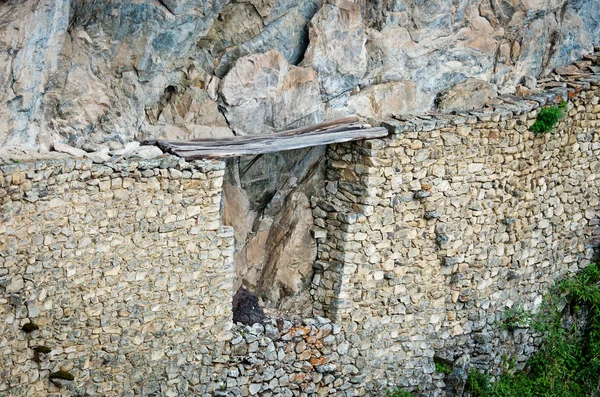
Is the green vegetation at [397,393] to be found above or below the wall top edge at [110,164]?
below

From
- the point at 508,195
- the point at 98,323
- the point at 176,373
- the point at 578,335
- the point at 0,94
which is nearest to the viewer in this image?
the point at 0,94

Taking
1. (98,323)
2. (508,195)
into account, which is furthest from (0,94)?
(508,195)

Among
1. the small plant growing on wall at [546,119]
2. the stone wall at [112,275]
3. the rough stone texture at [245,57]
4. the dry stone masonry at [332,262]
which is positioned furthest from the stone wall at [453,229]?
the stone wall at [112,275]

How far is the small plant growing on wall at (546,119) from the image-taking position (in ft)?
40.9

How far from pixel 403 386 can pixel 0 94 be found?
594cm

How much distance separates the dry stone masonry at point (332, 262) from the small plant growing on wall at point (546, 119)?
0.08m

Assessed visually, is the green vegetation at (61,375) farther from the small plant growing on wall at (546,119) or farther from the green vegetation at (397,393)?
the small plant growing on wall at (546,119)

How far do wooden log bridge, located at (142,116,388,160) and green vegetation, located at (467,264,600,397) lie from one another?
3.51m

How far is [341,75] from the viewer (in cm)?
1129

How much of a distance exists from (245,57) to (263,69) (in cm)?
24

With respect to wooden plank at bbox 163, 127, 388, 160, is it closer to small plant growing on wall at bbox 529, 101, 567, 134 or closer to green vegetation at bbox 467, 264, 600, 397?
small plant growing on wall at bbox 529, 101, 567, 134

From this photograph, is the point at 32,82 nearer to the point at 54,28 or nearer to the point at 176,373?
the point at 54,28

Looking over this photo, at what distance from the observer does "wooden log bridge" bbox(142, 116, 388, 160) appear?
1016 cm

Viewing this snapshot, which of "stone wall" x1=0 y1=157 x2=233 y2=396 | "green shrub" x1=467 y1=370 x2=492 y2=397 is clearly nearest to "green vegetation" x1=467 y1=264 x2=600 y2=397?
"green shrub" x1=467 y1=370 x2=492 y2=397
